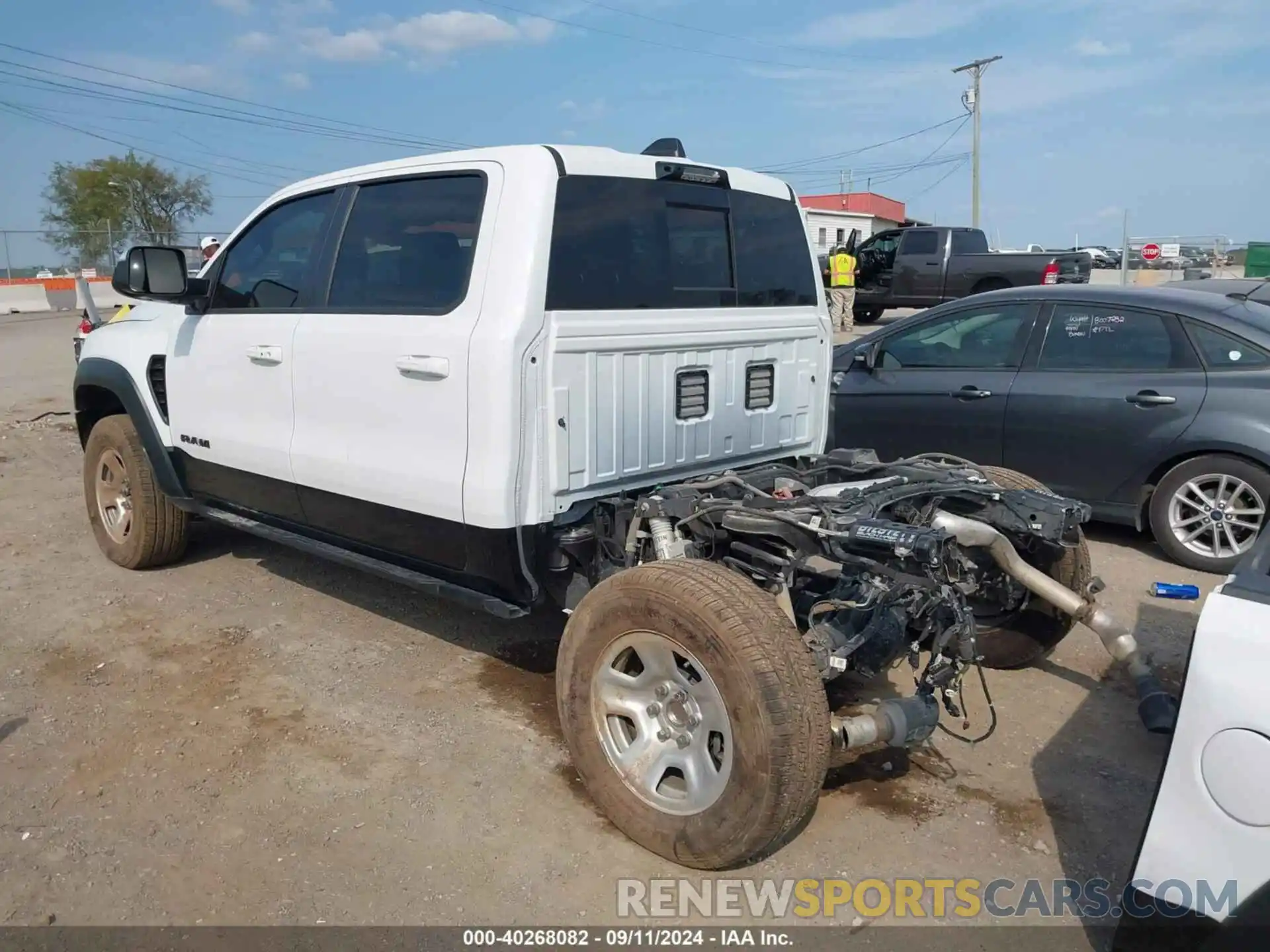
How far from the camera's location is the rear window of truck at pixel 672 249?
11.5 feet

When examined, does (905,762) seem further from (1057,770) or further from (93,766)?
(93,766)

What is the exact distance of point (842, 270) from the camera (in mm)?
17000

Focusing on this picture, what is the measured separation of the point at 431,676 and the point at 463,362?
1671 millimetres

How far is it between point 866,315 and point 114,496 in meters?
17.6

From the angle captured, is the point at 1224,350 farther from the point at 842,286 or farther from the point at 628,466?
the point at 842,286

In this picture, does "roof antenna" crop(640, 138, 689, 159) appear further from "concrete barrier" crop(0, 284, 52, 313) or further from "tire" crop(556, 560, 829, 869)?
"concrete barrier" crop(0, 284, 52, 313)

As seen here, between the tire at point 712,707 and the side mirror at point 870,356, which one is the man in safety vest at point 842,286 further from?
the tire at point 712,707

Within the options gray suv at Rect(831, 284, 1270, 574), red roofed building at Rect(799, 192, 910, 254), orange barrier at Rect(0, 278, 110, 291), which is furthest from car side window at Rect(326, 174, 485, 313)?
red roofed building at Rect(799, 192, 910, 254)

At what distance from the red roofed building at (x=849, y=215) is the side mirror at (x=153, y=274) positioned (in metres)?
42.0

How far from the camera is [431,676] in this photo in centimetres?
439

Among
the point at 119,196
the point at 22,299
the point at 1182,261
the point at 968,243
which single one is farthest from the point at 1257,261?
the point at 119,196

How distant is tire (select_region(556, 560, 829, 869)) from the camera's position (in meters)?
2.73

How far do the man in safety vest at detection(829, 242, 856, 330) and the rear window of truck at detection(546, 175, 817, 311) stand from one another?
12.5 metres

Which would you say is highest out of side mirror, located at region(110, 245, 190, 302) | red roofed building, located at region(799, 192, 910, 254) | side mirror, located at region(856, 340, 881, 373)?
red roofed building, located at region(799, 192, 910, 254)
